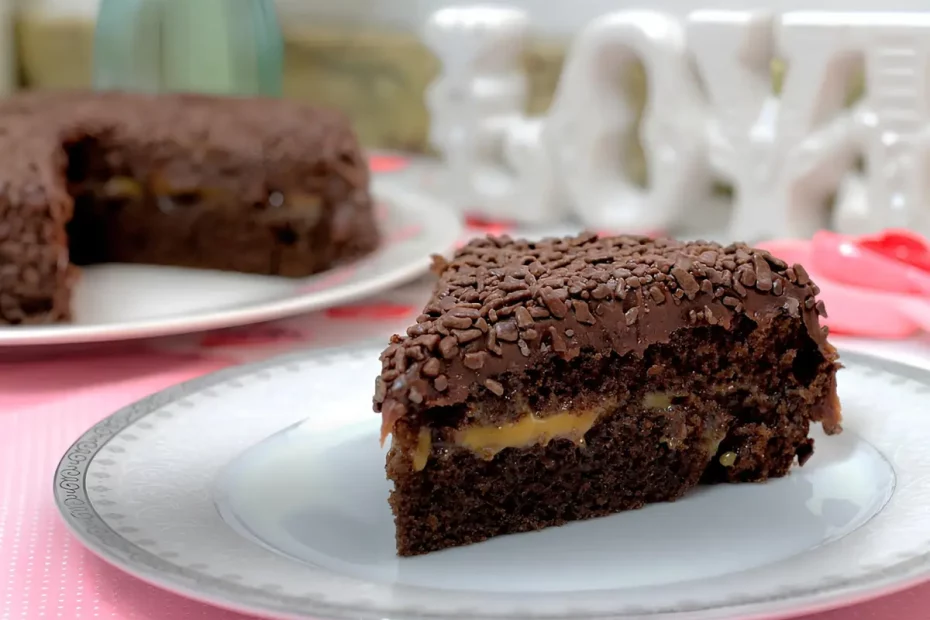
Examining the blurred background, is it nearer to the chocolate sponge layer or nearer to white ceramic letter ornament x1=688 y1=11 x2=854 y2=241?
white ceramic letter ornament x1=688 y1=11 x2=854 y2=241

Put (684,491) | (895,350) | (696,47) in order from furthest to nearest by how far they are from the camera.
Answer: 1. (696,47)
2. (895,350)
3. (684,491)

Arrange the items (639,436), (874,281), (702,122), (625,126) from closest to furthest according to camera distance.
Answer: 1. (639,436)
2. (874,281)
3. (702,122)
4. (625,126)

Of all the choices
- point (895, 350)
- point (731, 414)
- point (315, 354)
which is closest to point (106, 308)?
point (315, 354)

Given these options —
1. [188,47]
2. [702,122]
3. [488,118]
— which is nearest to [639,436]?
[702,122]

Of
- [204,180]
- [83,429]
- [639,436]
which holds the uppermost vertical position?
[204,180]

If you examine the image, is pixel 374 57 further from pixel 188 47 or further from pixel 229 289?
pixel 229 289

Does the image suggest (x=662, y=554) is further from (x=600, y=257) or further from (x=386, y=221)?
(x=386, y=221)
